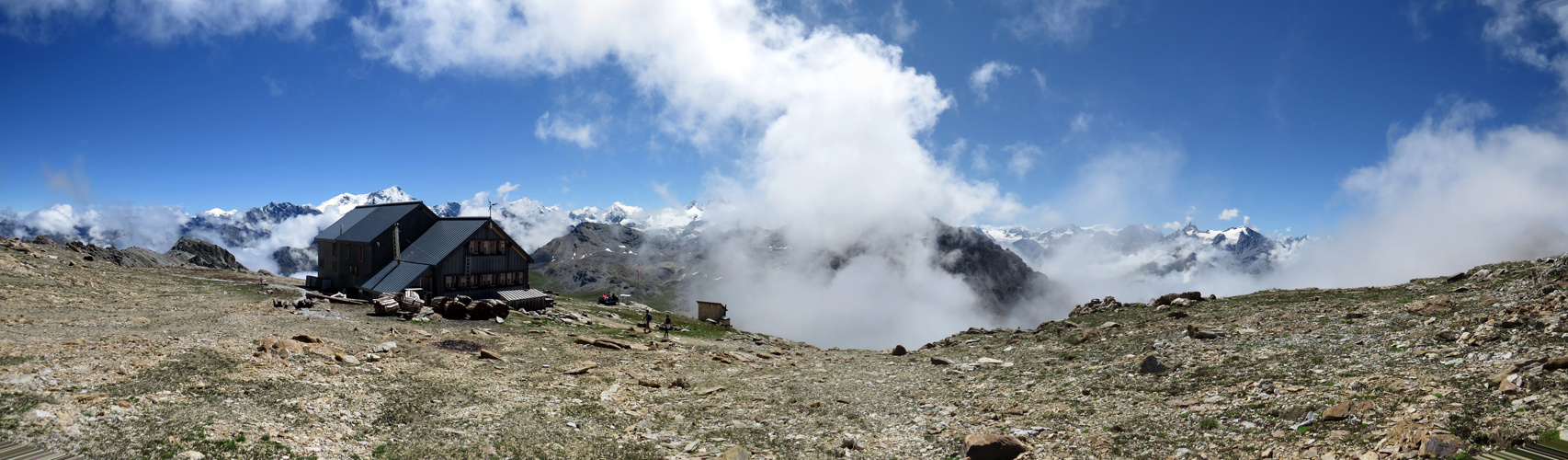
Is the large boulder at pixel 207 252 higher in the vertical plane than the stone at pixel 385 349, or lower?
higher

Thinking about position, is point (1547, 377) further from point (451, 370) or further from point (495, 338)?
point (495, 338)

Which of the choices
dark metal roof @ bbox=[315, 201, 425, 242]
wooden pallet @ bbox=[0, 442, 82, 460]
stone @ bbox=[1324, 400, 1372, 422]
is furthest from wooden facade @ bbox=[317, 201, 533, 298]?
stone @ bbox=[1324, 400, 1372, 422]

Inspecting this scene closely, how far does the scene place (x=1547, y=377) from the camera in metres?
12.2

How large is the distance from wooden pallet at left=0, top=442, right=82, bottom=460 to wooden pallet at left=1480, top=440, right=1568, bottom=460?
26.7 meters

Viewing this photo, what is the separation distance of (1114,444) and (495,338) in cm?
3223

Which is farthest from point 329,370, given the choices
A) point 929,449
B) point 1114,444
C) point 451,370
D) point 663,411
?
point 1114,444

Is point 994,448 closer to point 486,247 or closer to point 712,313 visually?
point 486,247

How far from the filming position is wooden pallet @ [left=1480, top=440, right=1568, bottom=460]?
9391 mm

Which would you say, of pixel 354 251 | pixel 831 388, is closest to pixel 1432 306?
pixel 831 388

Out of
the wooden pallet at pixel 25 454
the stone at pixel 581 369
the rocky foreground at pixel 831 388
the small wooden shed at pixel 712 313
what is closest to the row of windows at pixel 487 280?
the small wooden shed at pixel 712 313

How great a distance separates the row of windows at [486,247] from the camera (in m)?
60.4

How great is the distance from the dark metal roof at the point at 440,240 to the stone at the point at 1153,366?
59.0 meters

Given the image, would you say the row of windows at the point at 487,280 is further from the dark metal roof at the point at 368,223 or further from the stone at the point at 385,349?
the stone at the point at 385,349

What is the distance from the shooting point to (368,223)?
222 feet
